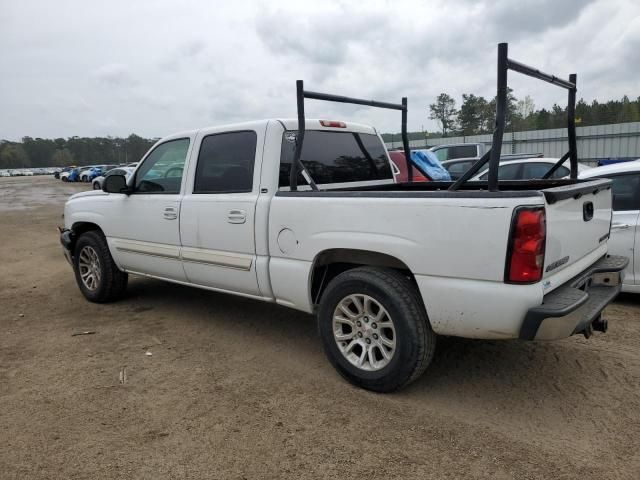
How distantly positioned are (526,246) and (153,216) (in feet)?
11.4

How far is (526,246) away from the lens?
2.71 m

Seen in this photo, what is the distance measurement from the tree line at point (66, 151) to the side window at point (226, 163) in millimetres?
78976

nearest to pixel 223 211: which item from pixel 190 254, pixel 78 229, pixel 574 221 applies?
pixel 190 254

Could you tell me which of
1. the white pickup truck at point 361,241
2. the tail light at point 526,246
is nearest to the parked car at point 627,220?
the white pickup truck at point 361,241

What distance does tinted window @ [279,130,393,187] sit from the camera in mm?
4086

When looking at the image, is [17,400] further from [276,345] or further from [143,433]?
[276,345]

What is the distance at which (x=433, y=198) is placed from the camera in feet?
9.77

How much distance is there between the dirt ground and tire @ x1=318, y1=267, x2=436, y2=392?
17 centimetres

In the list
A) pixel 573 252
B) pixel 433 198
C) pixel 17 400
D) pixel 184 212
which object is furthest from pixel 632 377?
pixel 17 400

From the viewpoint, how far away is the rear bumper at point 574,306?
8.96ft

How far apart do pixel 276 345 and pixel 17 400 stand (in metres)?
1.94

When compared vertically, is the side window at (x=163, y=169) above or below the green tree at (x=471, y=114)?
below

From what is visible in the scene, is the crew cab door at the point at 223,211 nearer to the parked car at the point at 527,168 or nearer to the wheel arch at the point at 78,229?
the wheel arch at the point at 78,229

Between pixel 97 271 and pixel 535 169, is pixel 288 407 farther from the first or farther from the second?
pixel 535 169
